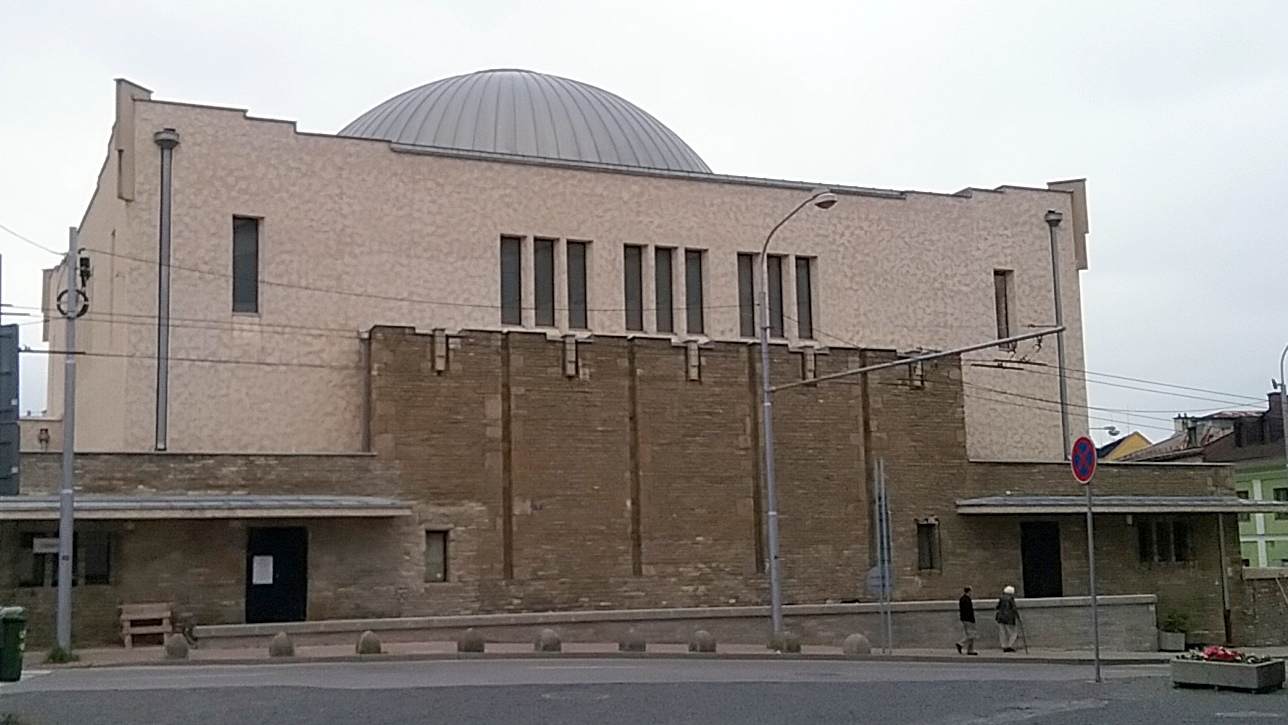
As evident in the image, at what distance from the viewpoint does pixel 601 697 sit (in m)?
17.6

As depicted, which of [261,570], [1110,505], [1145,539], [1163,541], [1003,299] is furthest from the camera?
[1003,299]

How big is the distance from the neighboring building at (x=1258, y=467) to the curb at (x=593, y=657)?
3558 centimetres

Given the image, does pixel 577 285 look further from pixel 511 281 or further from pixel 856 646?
pixel 856 646

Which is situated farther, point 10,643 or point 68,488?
point 68,488

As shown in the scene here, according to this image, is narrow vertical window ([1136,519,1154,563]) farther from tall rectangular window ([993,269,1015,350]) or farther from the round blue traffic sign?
the round blue traffic sign

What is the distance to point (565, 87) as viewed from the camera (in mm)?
46594

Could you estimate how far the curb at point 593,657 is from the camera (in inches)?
987

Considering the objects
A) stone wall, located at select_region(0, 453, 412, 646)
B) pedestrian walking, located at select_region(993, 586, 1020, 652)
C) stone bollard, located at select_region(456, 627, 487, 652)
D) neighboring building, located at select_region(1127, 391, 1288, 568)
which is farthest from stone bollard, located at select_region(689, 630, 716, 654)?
neighboring building, located at select_region(1127, 391, 1288, 568)

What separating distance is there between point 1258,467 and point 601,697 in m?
54.0

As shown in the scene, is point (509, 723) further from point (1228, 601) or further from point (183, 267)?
point (1228, 601)

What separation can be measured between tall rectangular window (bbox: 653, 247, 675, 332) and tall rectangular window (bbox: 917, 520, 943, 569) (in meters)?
8.64

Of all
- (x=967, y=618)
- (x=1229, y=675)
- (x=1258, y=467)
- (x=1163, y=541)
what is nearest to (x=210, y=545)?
(x=967, y=618)

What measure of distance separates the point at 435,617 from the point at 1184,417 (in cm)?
6416

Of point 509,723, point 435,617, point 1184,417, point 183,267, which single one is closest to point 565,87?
point 183,267
